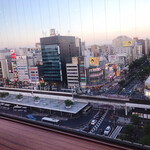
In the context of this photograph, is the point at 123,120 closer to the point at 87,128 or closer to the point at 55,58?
the point at 87,128

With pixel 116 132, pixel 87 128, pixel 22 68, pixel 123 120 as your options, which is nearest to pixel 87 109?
pixel 87 128

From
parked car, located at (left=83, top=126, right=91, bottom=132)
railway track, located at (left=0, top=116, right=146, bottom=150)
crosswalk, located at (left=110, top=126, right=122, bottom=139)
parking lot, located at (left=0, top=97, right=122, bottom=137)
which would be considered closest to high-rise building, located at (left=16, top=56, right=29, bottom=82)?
parking lot, located at (left=0, top=97, right=122, bottom=137)

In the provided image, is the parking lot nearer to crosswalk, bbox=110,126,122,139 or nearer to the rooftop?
crosswalk, bbox=110,126,122,139

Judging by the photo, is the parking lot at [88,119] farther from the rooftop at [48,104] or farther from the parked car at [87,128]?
the rooftop at [48,104]

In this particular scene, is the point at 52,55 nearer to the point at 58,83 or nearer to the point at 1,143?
the point at 58,83

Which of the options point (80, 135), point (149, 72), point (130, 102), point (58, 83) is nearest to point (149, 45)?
point (149, 72)

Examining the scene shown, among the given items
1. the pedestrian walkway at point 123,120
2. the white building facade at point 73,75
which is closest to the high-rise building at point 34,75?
the white building facade at point 73,75

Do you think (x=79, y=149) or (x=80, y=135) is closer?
(x=79, y=149)
